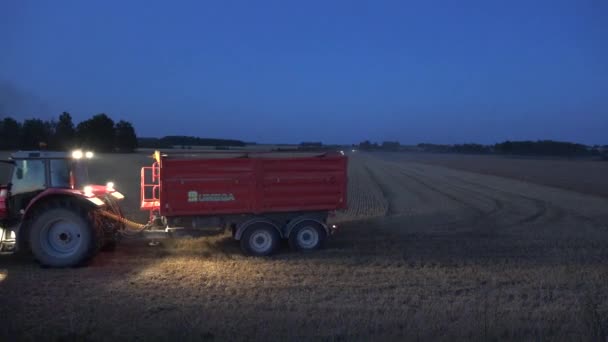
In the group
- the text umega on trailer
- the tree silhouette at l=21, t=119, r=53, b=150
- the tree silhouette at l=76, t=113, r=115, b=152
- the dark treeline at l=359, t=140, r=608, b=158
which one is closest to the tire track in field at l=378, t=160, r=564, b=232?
the text umega on trailer

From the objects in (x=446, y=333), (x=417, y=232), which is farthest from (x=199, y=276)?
(x=417, y=232)

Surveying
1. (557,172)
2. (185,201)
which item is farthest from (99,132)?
(557,172)

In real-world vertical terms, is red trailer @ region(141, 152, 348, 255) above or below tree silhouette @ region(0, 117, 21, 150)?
below

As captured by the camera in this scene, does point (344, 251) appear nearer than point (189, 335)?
No

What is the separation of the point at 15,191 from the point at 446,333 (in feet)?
24.8

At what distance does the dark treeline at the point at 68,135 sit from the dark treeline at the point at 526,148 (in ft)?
213

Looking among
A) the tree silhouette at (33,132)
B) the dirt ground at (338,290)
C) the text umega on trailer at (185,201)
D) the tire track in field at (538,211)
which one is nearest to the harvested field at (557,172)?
the tire track in field at (538,211)

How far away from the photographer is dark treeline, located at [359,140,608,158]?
10174 centimetres

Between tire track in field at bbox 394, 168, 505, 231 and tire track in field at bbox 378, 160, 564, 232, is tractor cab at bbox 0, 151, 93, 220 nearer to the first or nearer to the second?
tire track in field at bbox 394, 168, 505, 231

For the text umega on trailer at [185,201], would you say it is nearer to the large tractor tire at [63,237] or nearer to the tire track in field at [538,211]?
the large tractor tire at [63,237]

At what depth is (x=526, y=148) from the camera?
112 m

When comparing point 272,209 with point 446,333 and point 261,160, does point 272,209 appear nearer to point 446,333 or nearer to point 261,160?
point 261,160

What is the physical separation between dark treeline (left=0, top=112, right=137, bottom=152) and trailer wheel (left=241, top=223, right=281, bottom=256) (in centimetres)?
402

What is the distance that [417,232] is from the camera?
1441 centimetres
